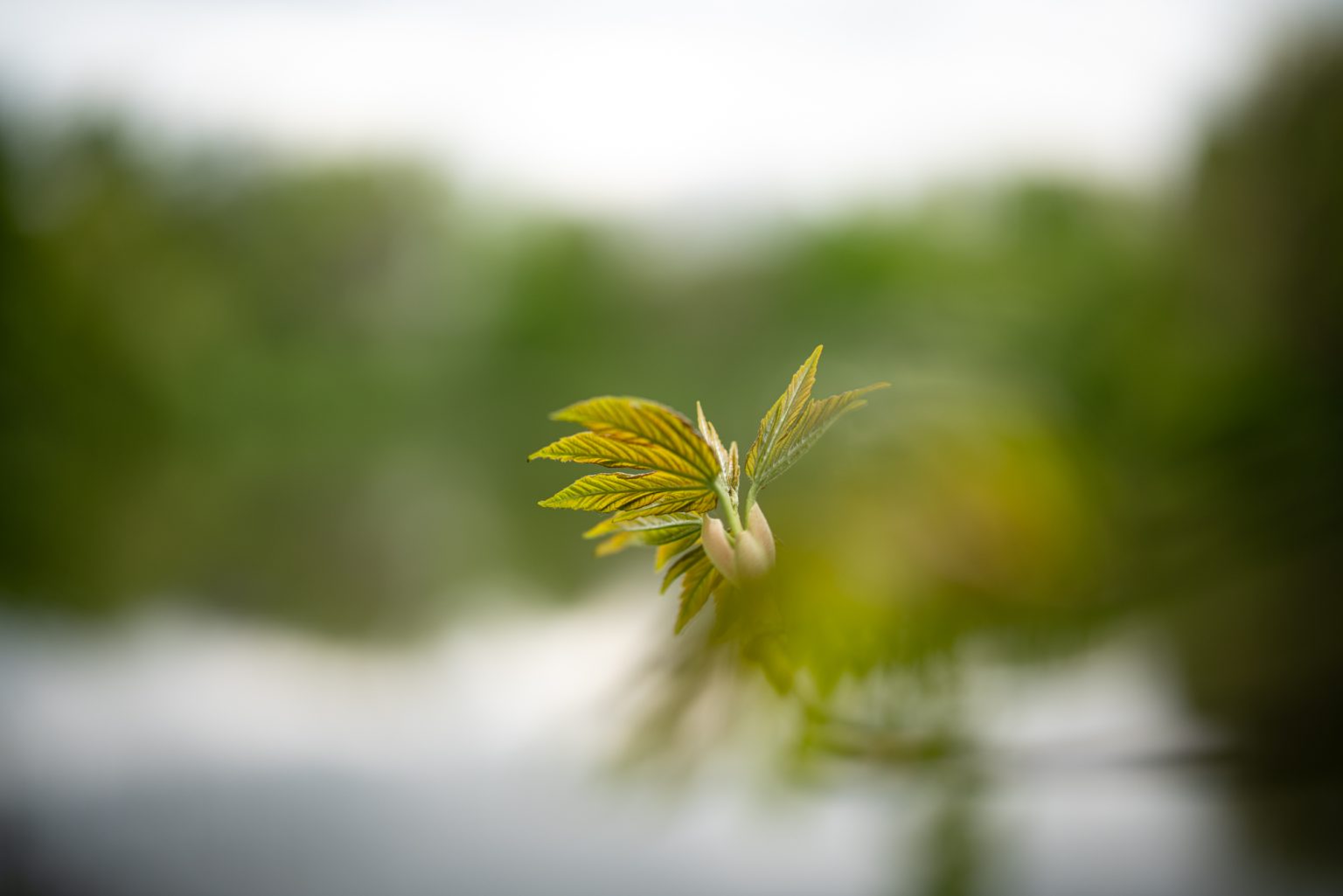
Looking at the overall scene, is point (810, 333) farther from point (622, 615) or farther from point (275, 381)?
point (275, 381)

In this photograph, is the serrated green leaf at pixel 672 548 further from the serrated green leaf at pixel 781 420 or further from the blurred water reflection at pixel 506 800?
the blurred water reflection at pixel 506 800

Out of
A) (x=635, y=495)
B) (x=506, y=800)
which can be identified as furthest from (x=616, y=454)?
(x=506, y=800)

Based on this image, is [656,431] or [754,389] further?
[754,389]

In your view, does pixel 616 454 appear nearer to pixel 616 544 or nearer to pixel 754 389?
pixel 616 544

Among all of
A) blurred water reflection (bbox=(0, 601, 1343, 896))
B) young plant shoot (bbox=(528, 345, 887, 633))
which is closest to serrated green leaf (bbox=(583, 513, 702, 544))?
young plant shoot (bbox=(528, 345, 887, 633))

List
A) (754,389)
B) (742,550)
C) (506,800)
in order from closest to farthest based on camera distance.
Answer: (742,550) → (754,389) → (506,800)

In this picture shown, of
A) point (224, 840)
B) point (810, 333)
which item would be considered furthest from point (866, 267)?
point (224, 840)

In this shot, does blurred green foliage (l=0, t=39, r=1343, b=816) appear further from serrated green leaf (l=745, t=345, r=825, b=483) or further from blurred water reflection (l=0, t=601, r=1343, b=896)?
blurred water reflection (l=0, t=601, r=1343, b=896)
